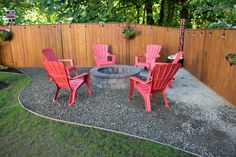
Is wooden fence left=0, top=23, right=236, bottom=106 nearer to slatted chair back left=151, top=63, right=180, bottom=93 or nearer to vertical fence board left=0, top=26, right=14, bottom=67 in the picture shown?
vertical fence board left=0, top=26, right=14, bottom=67

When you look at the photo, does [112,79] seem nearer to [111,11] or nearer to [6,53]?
[111,11]

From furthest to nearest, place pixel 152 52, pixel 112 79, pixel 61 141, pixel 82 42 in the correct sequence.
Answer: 1. pixel 82 42
2. pixel 152 52
3. pixel 112 79
4. pixel 61 141

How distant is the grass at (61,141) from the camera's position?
100 inches

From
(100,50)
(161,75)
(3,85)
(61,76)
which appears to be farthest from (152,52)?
(3,85)

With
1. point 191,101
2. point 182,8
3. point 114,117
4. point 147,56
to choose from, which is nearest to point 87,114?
point 114,117

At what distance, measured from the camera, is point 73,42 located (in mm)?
7172

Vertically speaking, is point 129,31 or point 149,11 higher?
point 149,11

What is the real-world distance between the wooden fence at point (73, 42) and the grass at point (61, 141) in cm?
400

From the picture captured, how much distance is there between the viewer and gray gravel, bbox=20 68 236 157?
2.70 metres

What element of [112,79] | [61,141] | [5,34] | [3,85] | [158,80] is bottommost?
[61,141]

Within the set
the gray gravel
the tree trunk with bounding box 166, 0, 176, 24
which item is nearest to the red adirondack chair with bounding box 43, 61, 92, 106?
the gray gravel

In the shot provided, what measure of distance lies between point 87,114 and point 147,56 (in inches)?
130

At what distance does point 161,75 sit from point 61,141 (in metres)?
1.82

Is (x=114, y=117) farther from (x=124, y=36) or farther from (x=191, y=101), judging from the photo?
(x=124, y=36)
